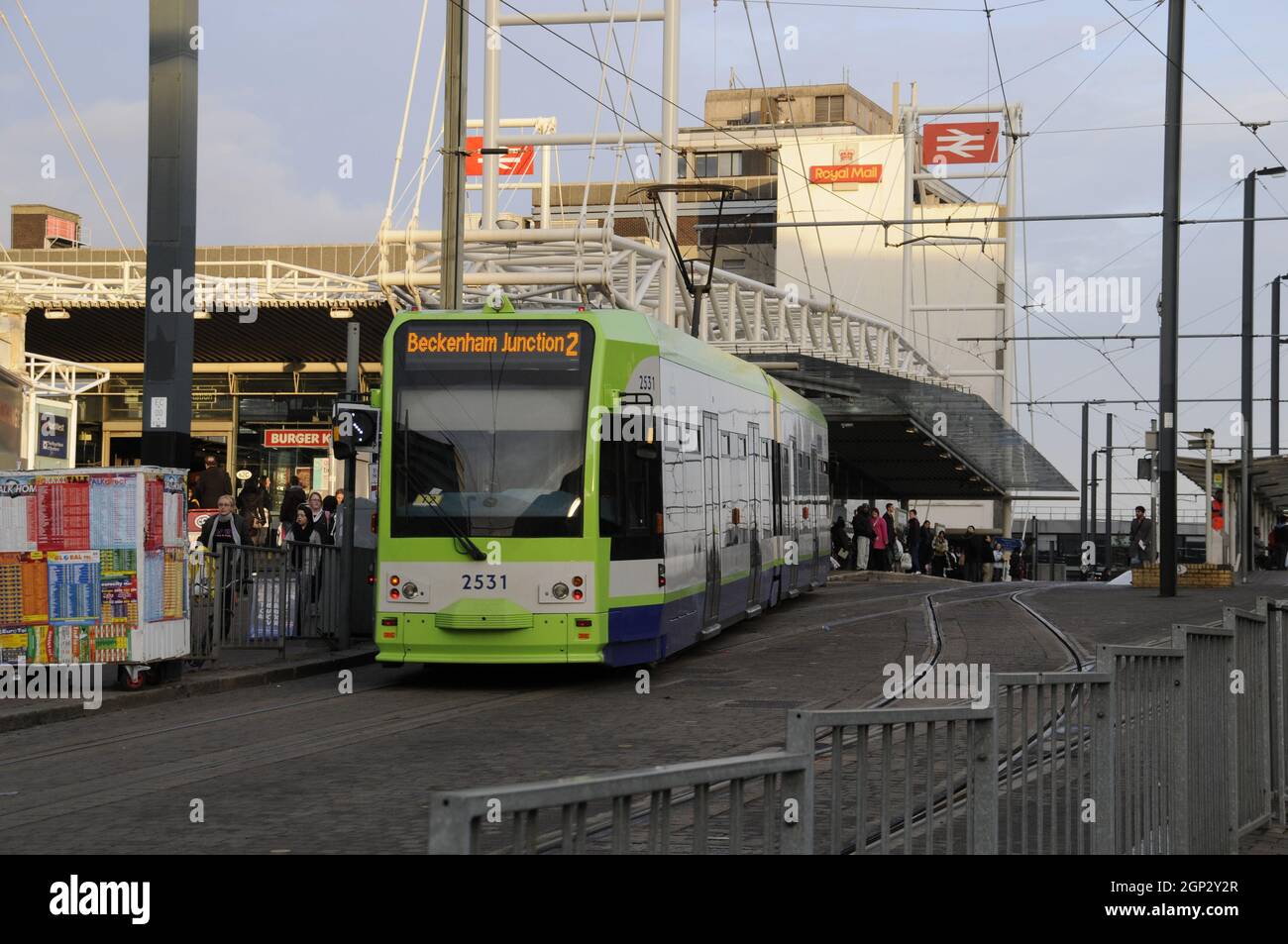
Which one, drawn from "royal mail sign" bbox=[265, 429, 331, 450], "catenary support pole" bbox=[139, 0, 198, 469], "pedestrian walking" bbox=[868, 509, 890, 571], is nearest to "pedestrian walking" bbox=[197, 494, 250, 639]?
"catenary support pole" bbox=[139, 0, 198, 469]

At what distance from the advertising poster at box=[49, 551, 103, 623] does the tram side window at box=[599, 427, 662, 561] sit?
4177 mm

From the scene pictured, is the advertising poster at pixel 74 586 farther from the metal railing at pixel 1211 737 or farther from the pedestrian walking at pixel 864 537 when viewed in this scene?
the pedestrian walking at pixel 864 537

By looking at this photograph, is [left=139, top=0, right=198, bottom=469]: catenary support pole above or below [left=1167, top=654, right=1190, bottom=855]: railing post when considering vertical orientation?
above

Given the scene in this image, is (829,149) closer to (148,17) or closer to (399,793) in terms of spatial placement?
(148,17)

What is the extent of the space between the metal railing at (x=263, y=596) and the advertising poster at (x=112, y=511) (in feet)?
5.87

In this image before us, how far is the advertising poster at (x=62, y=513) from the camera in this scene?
47.2ft

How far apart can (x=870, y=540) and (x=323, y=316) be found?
13.9 m

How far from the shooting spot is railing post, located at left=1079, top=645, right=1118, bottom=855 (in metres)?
6.43

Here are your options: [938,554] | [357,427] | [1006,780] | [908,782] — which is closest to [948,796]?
[908,782]

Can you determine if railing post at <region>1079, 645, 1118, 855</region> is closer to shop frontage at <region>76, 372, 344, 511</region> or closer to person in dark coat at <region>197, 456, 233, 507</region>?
person in dark coat at <region>197, 456, 233, 507</region>

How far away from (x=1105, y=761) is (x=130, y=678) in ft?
33.3

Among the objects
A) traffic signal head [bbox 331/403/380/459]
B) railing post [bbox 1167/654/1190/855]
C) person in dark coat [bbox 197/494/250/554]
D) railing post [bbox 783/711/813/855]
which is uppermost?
traffic signal head [bbox 331/403/380/459]

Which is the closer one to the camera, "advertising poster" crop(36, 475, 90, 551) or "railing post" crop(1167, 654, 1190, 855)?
"railing post" crop(1167, 654, 1190, 855)
